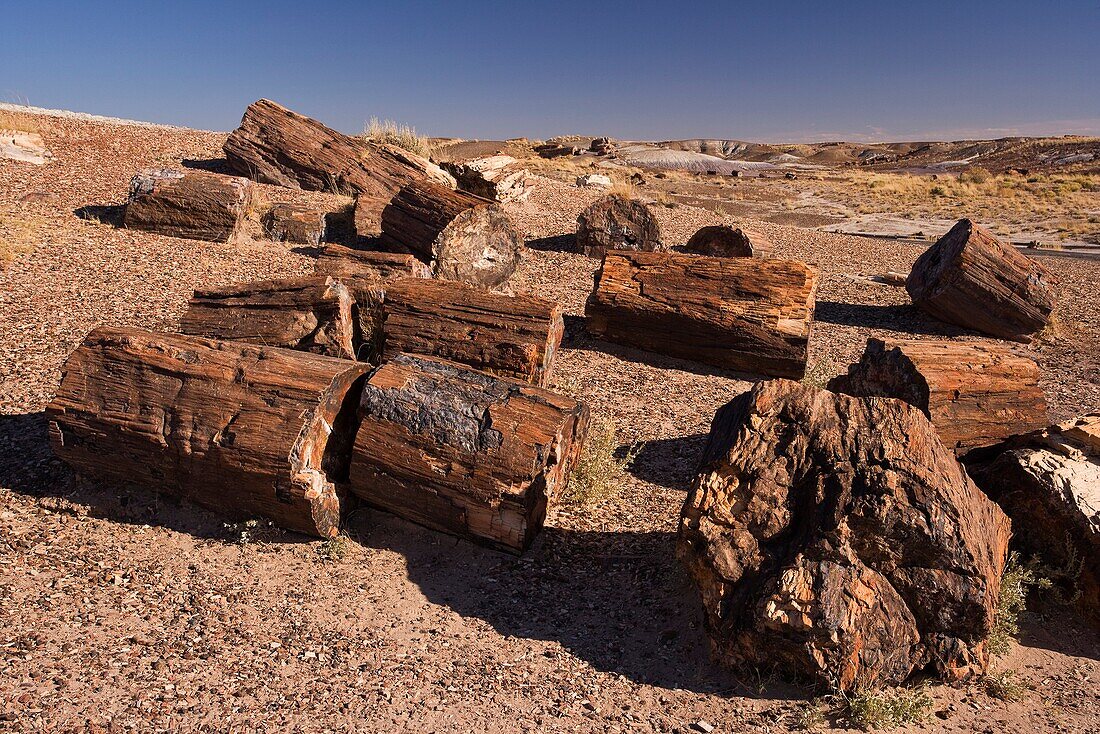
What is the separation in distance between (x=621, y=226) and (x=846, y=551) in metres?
8.79

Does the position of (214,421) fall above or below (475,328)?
below

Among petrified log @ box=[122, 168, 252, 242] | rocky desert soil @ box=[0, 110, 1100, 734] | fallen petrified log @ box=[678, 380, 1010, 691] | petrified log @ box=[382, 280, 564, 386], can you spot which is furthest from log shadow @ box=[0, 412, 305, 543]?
petrified log @ box=[122, 168, 252, 242]

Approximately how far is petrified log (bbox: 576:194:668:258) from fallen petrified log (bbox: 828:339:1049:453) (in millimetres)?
6149

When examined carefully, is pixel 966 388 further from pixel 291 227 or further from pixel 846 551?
pixel 291 227

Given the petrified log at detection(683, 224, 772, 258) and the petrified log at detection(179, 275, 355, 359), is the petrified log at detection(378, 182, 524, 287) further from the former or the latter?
the petrified log at detection(683, 224, 772, 258)

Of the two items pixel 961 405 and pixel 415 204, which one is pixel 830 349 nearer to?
pixel 961 405

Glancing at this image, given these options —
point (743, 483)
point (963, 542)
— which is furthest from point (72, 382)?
point (963, 542)

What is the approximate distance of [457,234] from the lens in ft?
29.6

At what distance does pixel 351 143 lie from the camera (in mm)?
12922

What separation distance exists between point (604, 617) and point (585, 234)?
854 cm

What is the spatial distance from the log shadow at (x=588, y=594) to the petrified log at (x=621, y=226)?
757 cm

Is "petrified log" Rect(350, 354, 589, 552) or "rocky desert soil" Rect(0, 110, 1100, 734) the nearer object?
"rocky desert soil" Rect(0, 110, 1100, 734)

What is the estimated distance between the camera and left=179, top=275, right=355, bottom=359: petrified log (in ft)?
17.4

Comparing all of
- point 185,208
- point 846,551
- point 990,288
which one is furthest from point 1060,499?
point 185,208
